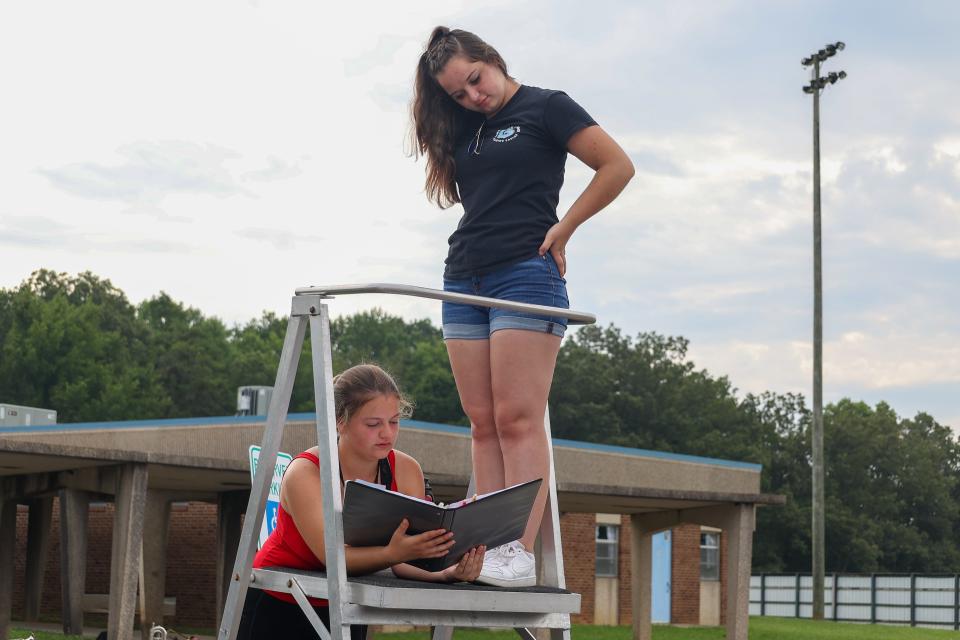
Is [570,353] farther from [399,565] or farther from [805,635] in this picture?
[399,565]

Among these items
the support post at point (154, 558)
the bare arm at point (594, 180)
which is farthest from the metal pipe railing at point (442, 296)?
the support post at point (154, 558)

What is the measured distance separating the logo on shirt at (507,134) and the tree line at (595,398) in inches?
2302

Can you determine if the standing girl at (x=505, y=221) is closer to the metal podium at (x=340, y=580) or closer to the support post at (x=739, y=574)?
the metal podium at (x=340, y=580)

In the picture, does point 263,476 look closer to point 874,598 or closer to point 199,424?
point 199,424

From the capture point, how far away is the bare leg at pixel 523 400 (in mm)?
3770

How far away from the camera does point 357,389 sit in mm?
3656

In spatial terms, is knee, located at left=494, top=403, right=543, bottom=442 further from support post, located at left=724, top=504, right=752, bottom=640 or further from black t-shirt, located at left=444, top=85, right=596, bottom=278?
support post, located at left=724, top=504, right=752, bottom=640

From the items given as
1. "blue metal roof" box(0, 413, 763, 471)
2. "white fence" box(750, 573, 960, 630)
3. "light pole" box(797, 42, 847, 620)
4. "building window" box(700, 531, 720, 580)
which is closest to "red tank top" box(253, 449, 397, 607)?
"blue metal roof" box(0, 413, 763, 471)

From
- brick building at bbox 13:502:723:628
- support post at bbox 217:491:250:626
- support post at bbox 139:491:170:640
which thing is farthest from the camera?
brick building at bbox 13:502:723:628

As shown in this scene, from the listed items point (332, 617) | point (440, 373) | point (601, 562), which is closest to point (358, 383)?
point (332, 617)

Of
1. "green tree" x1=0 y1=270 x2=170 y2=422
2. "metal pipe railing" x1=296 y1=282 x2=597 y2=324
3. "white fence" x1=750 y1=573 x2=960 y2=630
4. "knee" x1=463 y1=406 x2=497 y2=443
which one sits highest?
"green tree" x1=0 y1=270 x2=170 y2=422

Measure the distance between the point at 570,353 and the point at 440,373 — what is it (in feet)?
26.4

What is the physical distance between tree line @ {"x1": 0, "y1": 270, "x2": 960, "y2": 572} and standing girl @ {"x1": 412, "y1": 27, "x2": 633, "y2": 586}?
58.4m

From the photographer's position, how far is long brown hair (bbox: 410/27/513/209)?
3.99 m
